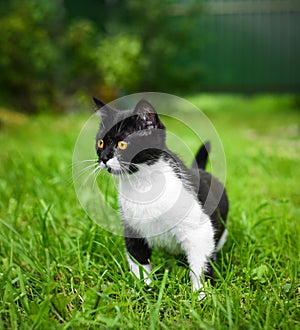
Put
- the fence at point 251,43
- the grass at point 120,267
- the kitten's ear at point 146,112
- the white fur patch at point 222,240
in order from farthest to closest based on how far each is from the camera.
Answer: the fence at point 251,43
the white fur patch at point 222,240
the kitten's ear at point 146,112
the grass at point 120,267

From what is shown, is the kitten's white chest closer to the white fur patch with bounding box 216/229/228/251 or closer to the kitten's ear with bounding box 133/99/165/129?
the kitten's ear with bounding box 133/99/165/129

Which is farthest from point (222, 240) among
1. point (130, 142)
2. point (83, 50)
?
point (83, 50)

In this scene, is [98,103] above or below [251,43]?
below

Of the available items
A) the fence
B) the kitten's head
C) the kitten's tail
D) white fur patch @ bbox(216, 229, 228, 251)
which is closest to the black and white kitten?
the kitten's head

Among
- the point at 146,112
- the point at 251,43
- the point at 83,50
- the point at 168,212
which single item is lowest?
the point at 168,212

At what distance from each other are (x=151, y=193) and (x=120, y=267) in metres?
0.30

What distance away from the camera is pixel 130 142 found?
160 centimetres

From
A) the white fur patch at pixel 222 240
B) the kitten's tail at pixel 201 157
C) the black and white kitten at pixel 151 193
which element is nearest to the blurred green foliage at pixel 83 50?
the kitten's tail at pixel 201 157

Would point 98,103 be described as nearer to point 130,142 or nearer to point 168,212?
point 130,142

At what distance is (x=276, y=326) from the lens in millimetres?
1311

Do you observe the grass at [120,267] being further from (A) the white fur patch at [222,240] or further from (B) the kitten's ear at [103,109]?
(B) the kitten's ear at [103,109]

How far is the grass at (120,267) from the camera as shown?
1.32 m

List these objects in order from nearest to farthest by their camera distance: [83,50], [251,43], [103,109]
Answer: [103,109]
[83,50]
[251,43]

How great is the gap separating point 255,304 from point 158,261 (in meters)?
0.59
